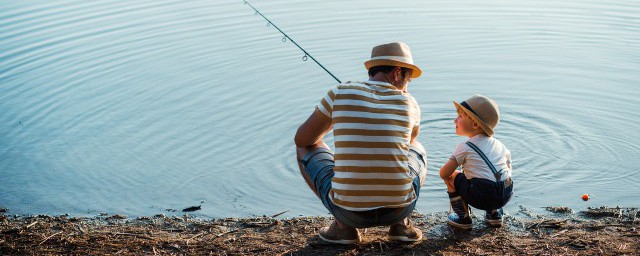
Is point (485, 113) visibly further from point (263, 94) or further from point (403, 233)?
point (263, 94)

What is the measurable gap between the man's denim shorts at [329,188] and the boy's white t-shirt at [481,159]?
22cm

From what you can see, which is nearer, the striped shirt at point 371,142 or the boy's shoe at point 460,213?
the striped shirt at point 371,142

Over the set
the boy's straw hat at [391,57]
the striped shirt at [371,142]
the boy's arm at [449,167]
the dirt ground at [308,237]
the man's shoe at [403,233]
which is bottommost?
the dirt ground at [308,237]

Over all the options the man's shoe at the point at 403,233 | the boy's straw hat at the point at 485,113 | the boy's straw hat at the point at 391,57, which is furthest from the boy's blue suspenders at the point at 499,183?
the boy's straw hat at the point at 391,57

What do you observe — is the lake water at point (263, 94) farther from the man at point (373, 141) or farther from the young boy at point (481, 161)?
the man at point (373, 141)

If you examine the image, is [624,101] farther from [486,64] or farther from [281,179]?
[281,179]

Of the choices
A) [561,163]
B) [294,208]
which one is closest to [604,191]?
[561,163]

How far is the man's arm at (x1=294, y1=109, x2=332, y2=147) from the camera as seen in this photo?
385 centimetres

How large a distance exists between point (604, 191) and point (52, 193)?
12.8 feet

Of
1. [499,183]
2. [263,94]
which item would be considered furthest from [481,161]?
[263,94]

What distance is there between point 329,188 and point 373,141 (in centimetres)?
40

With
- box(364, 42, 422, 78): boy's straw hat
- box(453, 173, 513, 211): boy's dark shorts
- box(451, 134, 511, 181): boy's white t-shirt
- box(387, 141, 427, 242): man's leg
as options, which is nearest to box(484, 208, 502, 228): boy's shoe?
box(453, 173, 513, 211): boy's dark shorts

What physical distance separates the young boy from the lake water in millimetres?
762

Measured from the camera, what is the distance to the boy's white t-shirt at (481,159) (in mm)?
4066
